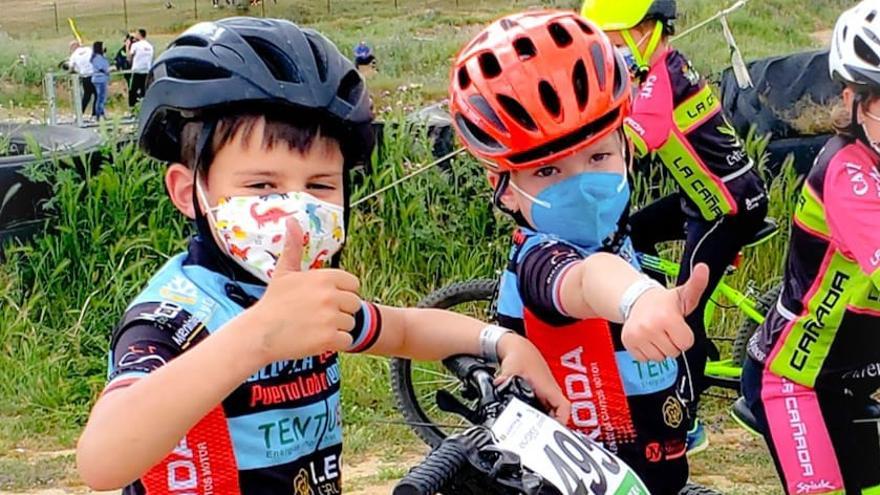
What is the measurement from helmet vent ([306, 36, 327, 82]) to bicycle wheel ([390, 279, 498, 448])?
3.10 metres

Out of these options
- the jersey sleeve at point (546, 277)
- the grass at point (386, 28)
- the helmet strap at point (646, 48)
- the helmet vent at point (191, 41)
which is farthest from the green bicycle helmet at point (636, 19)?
the grass at point (386, 28)

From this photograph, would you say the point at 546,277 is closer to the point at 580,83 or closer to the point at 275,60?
the point at 580,83

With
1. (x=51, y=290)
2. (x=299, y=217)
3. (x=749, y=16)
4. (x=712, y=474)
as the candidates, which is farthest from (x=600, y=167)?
(x=749, y=16)

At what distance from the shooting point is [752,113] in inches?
314

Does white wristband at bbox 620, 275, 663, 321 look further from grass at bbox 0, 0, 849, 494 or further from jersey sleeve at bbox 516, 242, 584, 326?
grass at bbox 0, 0, 849, 494

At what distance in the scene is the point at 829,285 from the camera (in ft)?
11.3

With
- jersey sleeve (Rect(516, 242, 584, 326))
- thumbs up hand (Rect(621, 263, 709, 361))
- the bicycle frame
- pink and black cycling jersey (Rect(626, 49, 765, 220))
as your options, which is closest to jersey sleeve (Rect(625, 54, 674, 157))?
pink and black cycling jersey (Rect(626, 49, 765, 220))

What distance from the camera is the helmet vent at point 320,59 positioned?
2.46 meters

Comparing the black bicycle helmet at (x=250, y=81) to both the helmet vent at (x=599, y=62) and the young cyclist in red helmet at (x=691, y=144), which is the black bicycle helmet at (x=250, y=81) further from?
the young cyclist in red helmet at (x=691, y=144)

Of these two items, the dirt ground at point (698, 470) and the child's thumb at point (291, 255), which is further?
the dirt ground at point (698, 470)

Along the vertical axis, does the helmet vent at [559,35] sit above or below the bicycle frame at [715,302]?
above

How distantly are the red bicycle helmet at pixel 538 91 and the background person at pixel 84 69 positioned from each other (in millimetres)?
19785

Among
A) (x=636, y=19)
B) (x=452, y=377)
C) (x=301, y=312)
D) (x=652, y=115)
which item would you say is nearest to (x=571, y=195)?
(x=301, y=312)

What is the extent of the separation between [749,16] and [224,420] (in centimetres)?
2963
